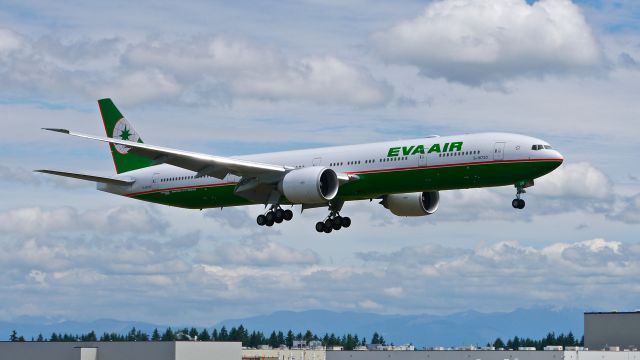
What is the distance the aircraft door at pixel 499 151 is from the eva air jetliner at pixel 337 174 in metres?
0.06

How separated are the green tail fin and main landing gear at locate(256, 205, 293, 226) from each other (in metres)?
15.7

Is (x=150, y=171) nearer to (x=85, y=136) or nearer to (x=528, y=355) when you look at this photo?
(x=85, y=136)

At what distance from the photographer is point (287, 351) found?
15512 cm

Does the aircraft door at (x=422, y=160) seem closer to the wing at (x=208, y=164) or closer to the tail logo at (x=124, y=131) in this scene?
the wing at (x=208, y=164)

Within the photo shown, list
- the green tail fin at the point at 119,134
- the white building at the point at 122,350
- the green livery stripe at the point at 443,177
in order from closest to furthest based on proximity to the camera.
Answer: the green livery stripe at the point at 443,177
the green tail fin at the point at 119,134
the white building at the point at 122,350

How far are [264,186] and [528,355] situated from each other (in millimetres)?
35547

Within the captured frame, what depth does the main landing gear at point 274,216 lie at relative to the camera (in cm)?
8694

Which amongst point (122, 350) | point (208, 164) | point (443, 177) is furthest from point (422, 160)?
point (122, 350)

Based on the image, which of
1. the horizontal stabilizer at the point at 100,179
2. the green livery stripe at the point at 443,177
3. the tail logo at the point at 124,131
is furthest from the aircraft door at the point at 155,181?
the green livery stripe at the point at 443,177

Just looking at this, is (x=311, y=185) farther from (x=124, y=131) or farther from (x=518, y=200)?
(x=124, y=131)

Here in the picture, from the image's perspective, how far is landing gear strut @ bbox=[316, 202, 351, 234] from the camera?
293 feet

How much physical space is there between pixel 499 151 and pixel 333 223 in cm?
1795

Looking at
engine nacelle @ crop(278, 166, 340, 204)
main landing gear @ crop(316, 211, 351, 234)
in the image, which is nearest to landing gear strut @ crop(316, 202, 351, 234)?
main landing gear @ crop(316, 211, 351, 234)

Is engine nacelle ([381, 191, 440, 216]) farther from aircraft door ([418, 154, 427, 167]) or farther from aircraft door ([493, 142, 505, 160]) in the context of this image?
aircraft door ([493, 142, 505, 160])
